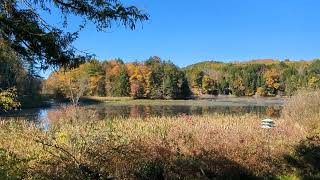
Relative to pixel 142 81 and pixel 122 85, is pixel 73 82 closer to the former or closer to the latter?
pixel 122 85

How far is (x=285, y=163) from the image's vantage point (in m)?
13.3

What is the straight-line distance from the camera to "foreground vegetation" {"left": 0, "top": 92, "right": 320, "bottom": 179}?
10.1 metres

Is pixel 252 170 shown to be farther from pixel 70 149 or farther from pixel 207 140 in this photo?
pixel 70 149

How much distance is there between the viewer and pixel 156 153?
38.1 ft

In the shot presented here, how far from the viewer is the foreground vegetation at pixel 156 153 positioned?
1014 cm

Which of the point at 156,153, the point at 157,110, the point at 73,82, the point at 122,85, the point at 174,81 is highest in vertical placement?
the point at 174,81

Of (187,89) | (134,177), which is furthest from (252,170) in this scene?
(187,89)

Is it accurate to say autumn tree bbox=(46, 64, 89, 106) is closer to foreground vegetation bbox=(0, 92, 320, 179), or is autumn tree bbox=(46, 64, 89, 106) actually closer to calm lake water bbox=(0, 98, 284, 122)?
foreground vegetation bbox=(0, 92, 320, 179)

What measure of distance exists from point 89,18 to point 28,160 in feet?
14.7

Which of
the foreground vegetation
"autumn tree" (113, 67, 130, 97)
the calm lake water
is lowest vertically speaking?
the foreground vegetation

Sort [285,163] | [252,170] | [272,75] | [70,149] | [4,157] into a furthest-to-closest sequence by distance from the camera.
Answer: [272,75], [285,163], [252,170], [70,149], [4,157]

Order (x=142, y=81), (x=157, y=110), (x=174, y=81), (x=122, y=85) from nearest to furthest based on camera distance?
(x=157, y=110), (x=122, y=85), (x=174, y=81), (x=142, y=81)

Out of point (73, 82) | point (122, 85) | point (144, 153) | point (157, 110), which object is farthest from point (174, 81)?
point (144, 153)

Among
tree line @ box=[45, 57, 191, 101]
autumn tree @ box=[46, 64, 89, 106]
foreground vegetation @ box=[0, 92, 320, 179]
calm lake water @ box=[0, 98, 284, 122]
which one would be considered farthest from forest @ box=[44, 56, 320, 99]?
foreground vegetation @ box=[0, 92, 320, 179]
